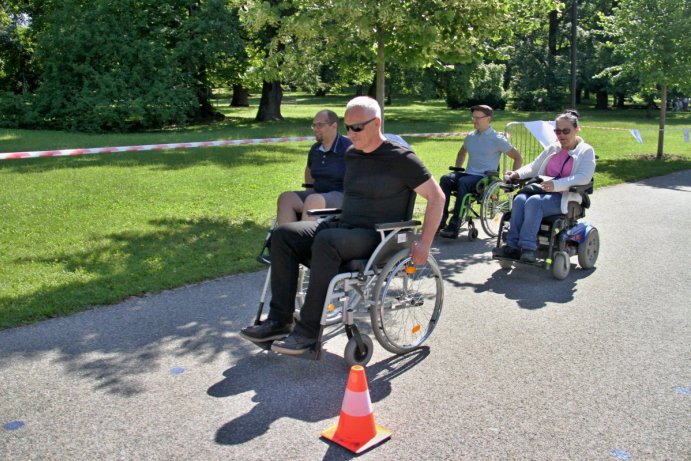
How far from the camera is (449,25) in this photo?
8.78m

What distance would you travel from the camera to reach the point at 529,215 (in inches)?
265

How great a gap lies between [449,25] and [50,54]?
1947cm

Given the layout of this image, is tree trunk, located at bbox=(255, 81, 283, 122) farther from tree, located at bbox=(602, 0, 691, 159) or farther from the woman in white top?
the woman in white top

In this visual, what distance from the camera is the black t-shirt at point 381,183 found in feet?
15.2

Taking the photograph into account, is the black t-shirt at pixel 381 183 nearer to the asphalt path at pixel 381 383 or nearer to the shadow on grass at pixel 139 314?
the asphalt path at pixel 381 383

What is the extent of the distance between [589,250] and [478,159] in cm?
196

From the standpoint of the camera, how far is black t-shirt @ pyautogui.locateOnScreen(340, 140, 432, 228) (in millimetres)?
4645

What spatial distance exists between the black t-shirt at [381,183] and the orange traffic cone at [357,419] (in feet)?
4.58

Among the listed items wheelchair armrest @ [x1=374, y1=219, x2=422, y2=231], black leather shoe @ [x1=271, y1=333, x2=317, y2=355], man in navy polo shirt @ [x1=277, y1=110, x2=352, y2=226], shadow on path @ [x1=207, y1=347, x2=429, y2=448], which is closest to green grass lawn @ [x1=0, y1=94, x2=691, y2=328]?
man in navy polo shirt @ [x1=277, y1=110, x2=352, y2=226]

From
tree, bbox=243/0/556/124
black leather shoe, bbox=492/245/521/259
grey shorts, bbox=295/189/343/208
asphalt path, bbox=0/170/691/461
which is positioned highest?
tree, bbox=243/0/556/124

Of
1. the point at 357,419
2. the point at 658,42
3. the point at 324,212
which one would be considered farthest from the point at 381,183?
the point at 658,42

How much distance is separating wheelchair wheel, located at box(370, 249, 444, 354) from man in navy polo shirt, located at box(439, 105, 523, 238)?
134 inches

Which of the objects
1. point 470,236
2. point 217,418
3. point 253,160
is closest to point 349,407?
point 217,418

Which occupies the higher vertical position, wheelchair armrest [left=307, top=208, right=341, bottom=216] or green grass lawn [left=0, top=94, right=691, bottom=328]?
wheelchair armrest [left=307, top=208, right=341, bottom=216]
